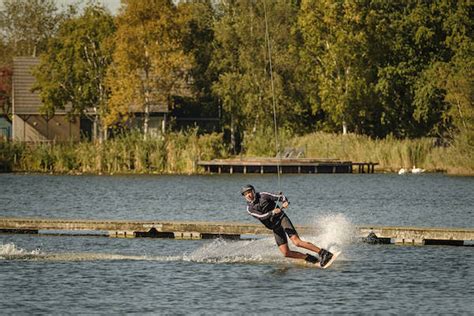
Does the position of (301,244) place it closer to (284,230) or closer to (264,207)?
(284,230)

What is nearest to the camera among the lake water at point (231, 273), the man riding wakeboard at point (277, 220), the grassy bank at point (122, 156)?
the lake water at point (231, 273)

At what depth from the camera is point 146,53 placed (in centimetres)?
8175

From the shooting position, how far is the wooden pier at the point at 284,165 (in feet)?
244

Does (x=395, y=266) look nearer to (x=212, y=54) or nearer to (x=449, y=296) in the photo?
(x=449, y=296)

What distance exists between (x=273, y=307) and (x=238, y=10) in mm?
69542

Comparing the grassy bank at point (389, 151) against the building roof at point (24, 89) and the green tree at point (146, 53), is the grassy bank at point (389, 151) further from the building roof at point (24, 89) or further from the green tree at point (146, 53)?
the building roof at point (24, 89)

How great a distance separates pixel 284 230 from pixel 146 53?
53262 millimetres

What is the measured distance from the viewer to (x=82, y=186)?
215 ft

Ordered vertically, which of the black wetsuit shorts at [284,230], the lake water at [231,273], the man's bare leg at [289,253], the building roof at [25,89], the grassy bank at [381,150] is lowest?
the lake water at [231,273]

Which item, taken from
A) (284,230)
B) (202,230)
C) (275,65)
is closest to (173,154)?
(275,65)

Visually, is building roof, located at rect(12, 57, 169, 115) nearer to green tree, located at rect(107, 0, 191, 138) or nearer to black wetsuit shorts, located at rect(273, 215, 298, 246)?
green tree, located at rect(107, 0, 191, 138)

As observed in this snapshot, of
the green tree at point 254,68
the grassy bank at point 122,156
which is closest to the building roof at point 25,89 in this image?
the green tree at point 254,68

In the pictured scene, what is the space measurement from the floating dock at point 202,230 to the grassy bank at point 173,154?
34.0 meters

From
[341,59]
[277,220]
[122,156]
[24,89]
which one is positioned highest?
[341,59]
